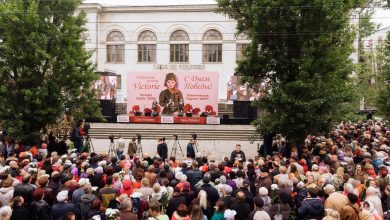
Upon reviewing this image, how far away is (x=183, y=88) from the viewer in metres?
31.0

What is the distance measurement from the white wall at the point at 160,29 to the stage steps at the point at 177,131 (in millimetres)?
14593

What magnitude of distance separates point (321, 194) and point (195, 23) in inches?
1451

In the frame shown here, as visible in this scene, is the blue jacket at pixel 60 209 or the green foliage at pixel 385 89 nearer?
the blue jacket at pixel 60 209

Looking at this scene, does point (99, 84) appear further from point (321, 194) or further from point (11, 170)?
point (321, 194)

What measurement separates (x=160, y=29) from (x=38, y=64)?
27.6 m

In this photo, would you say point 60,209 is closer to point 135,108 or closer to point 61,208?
point 61,208

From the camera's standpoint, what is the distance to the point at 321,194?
27.3 feet

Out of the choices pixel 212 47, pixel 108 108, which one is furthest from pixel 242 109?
pixel 212 47

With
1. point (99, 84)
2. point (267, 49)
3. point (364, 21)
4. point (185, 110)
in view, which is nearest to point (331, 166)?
point (267, 49)

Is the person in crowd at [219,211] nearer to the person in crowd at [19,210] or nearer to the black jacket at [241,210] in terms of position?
the black jacket at [241,210]

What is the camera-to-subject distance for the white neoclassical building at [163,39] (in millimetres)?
43062

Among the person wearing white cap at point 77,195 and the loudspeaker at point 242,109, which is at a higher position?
the loudspeaker at point 242,109

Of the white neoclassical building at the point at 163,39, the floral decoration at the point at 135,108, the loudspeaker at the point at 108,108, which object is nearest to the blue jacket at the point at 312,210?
the floral decoration at the point at 135,108

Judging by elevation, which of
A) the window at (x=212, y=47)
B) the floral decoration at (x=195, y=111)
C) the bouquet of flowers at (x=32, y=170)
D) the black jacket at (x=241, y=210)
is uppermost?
the window at (x=212, y=47)
